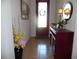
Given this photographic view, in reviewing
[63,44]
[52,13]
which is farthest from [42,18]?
[63,44]

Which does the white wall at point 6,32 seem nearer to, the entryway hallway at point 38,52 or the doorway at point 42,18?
the entryway hallway at point 38,52

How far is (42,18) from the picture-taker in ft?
33.3

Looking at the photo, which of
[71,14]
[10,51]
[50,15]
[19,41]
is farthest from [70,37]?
[50,15]

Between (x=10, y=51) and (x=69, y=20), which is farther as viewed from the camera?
(x=69, y=20)

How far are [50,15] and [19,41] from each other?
19.5 feet

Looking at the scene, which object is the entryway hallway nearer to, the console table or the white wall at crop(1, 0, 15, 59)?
the console table

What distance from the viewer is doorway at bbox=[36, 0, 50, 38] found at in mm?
10073

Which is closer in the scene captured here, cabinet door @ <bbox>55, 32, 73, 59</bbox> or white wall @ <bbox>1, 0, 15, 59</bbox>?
white wall @ <bbox>1, 0, 15, 59</bbox>

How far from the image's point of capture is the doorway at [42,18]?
33.0 feet

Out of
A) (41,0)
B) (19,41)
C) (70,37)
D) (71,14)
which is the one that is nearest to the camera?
(19,41)

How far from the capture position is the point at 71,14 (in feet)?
17.6

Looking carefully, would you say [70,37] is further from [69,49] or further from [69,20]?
[69,20]

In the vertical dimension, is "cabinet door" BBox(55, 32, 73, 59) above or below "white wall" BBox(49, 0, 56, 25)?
below

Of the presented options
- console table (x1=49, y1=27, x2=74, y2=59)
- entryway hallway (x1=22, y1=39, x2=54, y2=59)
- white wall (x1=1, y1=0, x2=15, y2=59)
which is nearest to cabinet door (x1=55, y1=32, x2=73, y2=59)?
console table (x1=49, y1=27, x2=74, y2=59)
